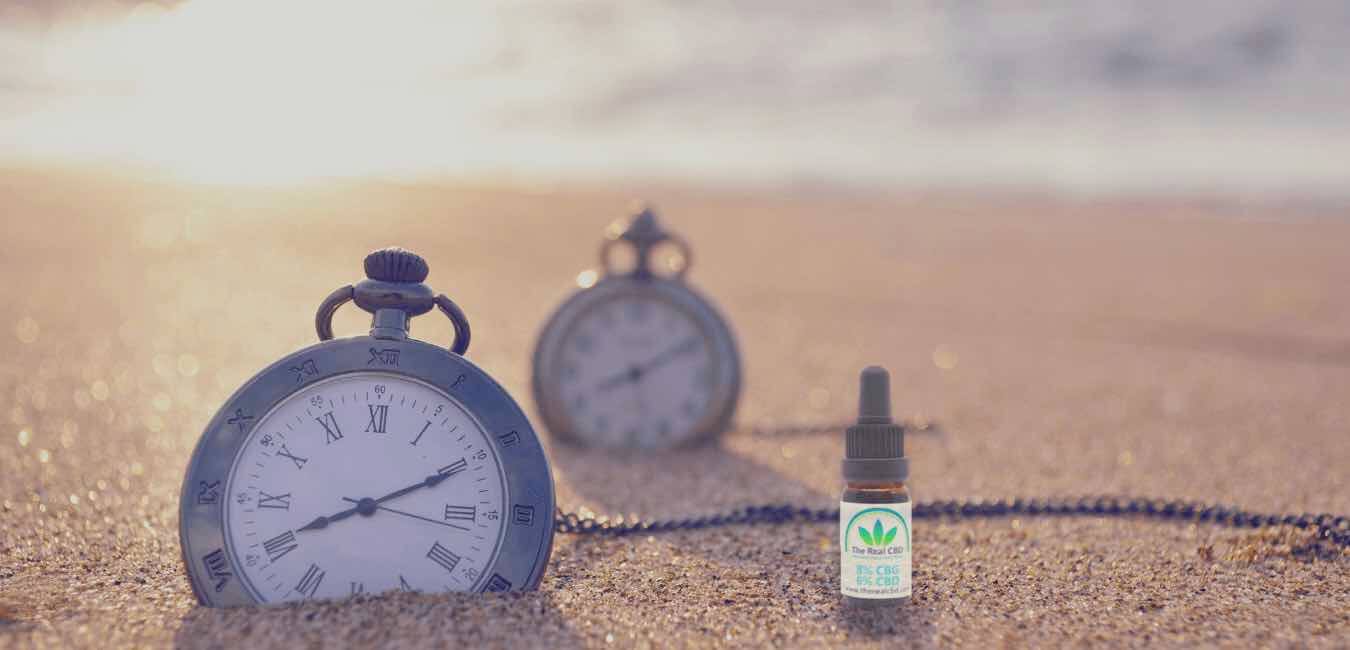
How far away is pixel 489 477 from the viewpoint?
338 centimetres

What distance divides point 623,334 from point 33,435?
245cm

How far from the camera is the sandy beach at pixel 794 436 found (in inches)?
129

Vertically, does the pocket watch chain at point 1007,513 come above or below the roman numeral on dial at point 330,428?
below

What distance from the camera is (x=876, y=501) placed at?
10.4 ft

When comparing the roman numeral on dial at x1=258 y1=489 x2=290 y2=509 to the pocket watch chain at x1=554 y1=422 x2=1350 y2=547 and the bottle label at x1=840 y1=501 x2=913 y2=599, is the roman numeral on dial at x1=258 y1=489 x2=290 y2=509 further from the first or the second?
the bottle label at x1=840 y1=501 x2=913 y2=599

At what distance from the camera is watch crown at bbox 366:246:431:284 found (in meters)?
3.38

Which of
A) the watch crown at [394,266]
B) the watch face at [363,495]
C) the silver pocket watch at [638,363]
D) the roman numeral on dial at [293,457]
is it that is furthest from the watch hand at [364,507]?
the silver pocket watch at [638,363]

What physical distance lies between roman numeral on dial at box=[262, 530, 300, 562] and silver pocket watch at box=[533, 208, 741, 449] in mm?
2652

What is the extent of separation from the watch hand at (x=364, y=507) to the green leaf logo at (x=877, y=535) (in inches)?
39.8

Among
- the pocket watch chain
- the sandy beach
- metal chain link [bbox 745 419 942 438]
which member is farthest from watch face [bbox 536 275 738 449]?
the pocket watch chain

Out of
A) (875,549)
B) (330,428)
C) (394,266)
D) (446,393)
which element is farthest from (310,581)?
(875,549)

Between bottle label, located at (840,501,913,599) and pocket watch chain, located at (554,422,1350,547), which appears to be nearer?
bottle label, located at (840,501,913,599)

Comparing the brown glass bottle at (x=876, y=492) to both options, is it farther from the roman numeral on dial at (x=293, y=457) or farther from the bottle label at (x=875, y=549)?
the roman numeral on dial at (x=293, y=457)

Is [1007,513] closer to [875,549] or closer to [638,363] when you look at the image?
[875,549]
